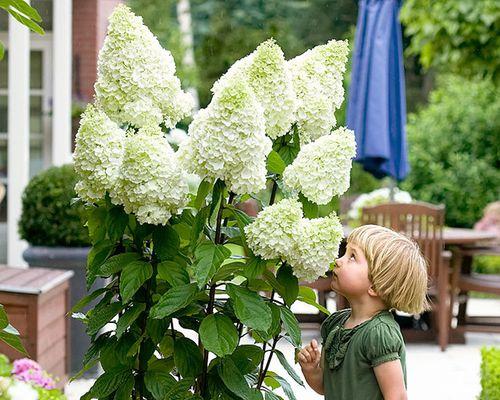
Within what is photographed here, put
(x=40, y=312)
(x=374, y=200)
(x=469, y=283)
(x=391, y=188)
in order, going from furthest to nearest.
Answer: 1. (x=374, y=200)
2. (x=391, y=188)
3. (x=469, y=283)
4. (x=40, y=312)

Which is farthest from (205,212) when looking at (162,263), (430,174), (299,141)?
(430,174)

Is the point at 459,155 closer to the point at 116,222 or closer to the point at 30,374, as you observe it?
the point at 30,374

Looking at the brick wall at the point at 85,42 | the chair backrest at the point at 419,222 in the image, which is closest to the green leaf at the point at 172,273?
the chair backrest at the point at 419,222

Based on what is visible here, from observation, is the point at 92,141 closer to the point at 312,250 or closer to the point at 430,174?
the point at 312,250

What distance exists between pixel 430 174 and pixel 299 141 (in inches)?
421

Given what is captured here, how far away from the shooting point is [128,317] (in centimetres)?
259

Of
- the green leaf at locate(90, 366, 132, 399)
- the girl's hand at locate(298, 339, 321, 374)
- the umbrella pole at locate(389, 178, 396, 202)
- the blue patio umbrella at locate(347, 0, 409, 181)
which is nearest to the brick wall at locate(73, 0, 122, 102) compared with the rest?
the blue patio umbrella at locate(347, 0, 409, 181)

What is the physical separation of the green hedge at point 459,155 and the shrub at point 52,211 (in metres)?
7.34

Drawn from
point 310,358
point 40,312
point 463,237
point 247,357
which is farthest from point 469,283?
point 247,357

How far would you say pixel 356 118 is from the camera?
8547 millimetres

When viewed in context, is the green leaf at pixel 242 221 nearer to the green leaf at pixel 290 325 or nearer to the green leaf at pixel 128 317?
the green leaf at pixel 290 325

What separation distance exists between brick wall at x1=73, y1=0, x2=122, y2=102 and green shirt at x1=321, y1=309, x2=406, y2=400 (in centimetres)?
709

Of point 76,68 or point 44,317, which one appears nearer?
point 44,317

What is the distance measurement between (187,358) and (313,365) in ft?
1.46
